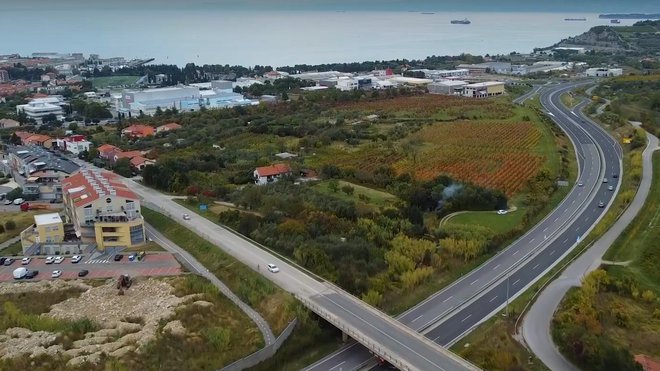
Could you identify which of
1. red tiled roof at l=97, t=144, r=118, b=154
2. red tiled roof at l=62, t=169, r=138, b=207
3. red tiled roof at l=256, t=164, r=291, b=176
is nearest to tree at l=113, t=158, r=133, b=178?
red tiled roof at l=97, t=144, r=118, b=154

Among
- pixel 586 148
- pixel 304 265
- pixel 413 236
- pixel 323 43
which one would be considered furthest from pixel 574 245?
pixel 323 43

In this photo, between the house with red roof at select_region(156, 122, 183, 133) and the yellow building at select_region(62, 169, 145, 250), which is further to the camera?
the house with red roof at select_region(156, 122, 183, 133)

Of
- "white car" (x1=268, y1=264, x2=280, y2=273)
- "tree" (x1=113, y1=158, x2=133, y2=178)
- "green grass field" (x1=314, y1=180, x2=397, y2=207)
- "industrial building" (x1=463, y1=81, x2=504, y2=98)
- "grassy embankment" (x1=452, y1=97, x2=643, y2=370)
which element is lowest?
"grassy embankment" (x1=452, y1=97, x2=643, y2=370)

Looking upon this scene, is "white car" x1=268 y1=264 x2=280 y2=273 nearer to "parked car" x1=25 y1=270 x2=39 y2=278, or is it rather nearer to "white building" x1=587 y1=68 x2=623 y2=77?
"parked car" x1=25 y1=270 x2=39 y2=278

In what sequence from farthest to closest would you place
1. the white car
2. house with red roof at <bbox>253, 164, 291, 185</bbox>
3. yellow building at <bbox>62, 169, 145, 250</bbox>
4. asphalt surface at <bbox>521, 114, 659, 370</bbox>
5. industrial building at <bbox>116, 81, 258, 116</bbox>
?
industrial building at <bbox>116, 81, 258, 116</bbox>, house with red roof at <bbox>253, 164, 291, 185</bbox>, yellow building at <bbox>62, 169, 145, 250</bbox>, the white car, asphalt surface at <bbox>521, 114, 659, 370</bbox>

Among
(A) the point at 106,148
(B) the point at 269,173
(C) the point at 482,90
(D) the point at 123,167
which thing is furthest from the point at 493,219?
(C) the point at 482,90

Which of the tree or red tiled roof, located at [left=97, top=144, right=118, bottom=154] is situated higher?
red tiled roof, located at [left=97, top=144, right=118, bottom=154]

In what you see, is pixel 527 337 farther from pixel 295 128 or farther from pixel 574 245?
pixel 295 128

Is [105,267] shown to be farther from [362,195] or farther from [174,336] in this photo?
[362,195]
